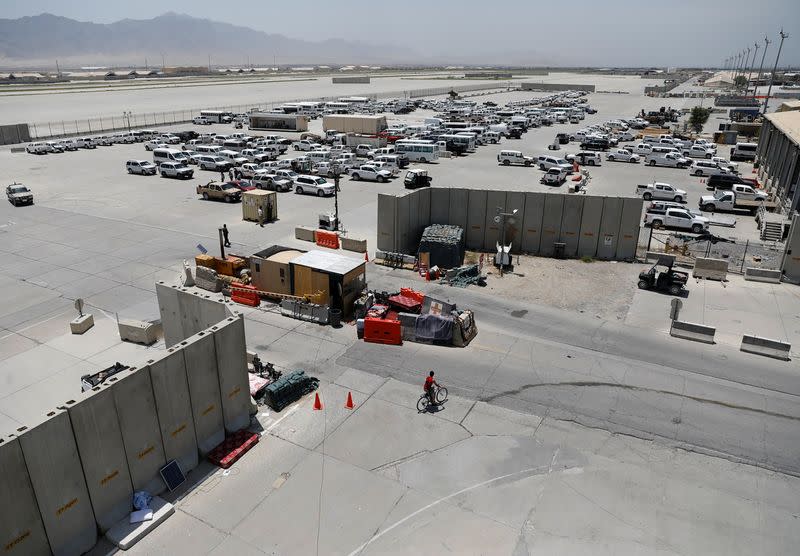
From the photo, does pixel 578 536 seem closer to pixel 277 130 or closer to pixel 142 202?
pixel 142 202

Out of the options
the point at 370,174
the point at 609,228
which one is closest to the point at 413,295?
the point at 609,228

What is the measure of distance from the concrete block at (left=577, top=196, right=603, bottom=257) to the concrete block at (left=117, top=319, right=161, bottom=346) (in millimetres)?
21349

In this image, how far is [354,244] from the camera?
30.0 metres

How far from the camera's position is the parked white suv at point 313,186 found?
1686 inches

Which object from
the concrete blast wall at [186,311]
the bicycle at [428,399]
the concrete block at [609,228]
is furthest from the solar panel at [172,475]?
the concrete block at [609,228]

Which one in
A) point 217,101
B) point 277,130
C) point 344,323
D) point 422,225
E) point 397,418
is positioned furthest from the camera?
point 217,101

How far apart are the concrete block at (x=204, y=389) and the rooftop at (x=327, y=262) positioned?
8391 mm

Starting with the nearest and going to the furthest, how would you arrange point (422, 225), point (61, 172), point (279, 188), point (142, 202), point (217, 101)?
point (422, 225), point (142, 202), point (279, 188), point (61, 172), point (217, 101)

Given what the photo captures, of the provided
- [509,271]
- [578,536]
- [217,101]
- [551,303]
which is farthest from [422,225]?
[217,101]

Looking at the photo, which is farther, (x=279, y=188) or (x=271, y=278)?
(x=279, y=188)

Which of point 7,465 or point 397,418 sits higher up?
point 7,465

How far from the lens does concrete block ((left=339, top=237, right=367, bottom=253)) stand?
29812 mm

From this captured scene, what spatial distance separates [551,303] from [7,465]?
20.1 metres

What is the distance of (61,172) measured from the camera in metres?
51.5
